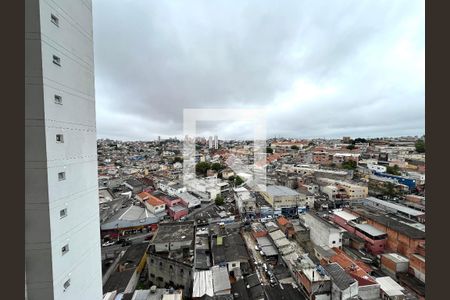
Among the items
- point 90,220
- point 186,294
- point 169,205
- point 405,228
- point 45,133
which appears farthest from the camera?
point 169,205

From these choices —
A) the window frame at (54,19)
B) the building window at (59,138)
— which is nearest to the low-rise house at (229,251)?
the building window at (59,138)

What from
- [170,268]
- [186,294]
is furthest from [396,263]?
[170,268]

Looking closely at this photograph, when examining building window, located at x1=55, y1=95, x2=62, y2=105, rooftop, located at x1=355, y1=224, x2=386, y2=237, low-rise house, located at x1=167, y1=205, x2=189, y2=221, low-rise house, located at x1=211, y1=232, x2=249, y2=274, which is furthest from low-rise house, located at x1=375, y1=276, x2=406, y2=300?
low-rise house, located at x1=167, y1=205, x2=189, y2=221

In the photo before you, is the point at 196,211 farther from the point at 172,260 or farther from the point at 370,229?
the point at 370,229

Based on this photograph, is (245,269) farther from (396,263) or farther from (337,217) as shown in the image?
(337,217)

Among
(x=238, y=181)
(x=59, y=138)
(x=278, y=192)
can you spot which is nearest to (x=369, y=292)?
(x=59, y=138)

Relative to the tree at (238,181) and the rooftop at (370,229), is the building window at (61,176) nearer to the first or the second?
the rooftop at (370,229)
